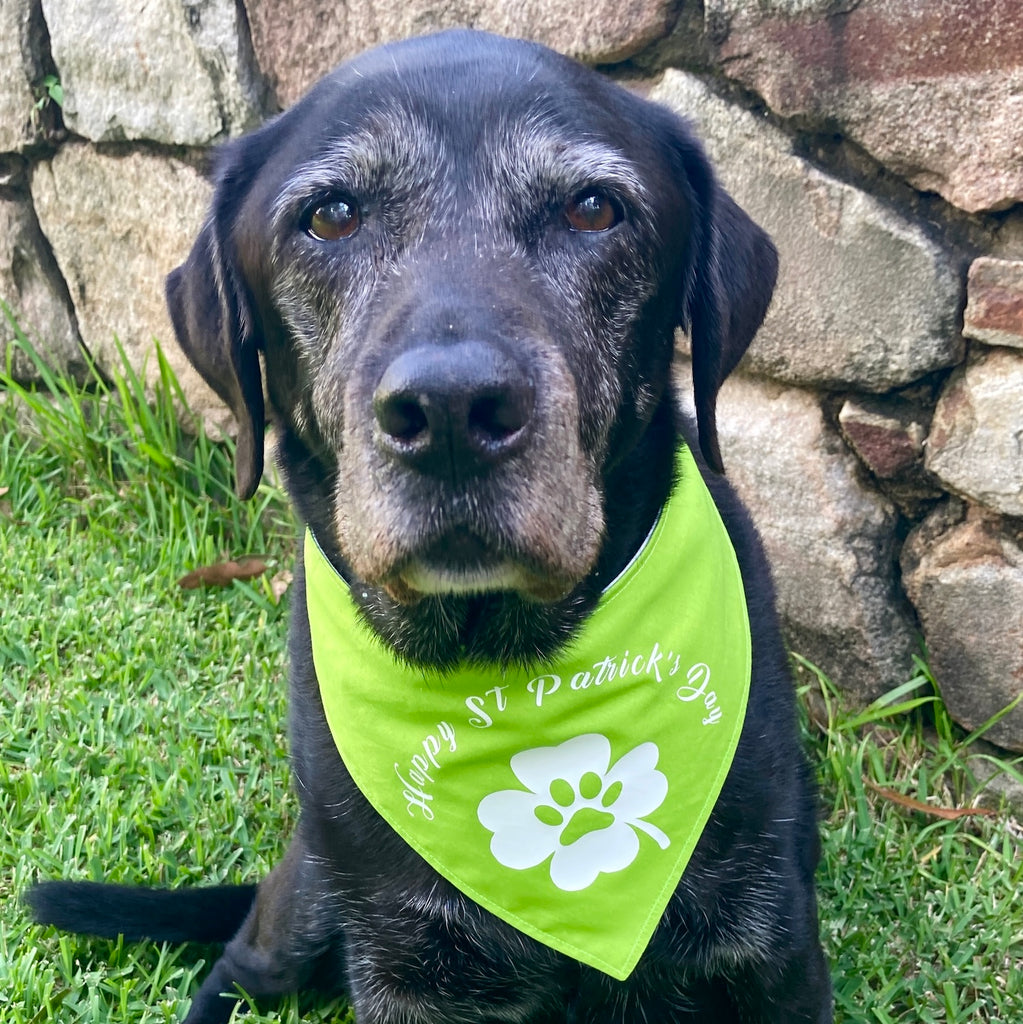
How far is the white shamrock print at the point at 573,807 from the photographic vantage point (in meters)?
2.07

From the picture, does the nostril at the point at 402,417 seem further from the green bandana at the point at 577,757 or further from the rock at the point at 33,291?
the rock at the point at 33,291

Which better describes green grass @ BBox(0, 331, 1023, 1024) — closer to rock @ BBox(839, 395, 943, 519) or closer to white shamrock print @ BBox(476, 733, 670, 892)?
rock @ BBox(839, 395, 943, 519)

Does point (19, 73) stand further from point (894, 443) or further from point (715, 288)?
point (894, 443)

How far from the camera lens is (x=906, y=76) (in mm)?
2465

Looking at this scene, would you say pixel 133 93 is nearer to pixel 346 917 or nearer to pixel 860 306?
pixel 860 306

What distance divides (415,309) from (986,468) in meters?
1.56

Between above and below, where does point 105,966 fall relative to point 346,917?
below

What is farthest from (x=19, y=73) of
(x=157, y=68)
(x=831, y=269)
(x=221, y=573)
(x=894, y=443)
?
(x=894, y=443)

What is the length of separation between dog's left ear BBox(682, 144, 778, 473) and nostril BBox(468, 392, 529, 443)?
705mm

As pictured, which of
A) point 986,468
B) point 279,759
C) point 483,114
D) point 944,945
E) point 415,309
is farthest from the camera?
point 279,759

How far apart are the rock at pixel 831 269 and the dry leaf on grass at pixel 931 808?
98 centimetres

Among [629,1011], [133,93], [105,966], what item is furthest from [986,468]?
[133,93]

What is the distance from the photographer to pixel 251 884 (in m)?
2.54

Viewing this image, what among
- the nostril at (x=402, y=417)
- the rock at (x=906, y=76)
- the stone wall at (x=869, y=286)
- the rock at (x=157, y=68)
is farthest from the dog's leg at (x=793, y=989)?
the rock at (x=157, y=68)
